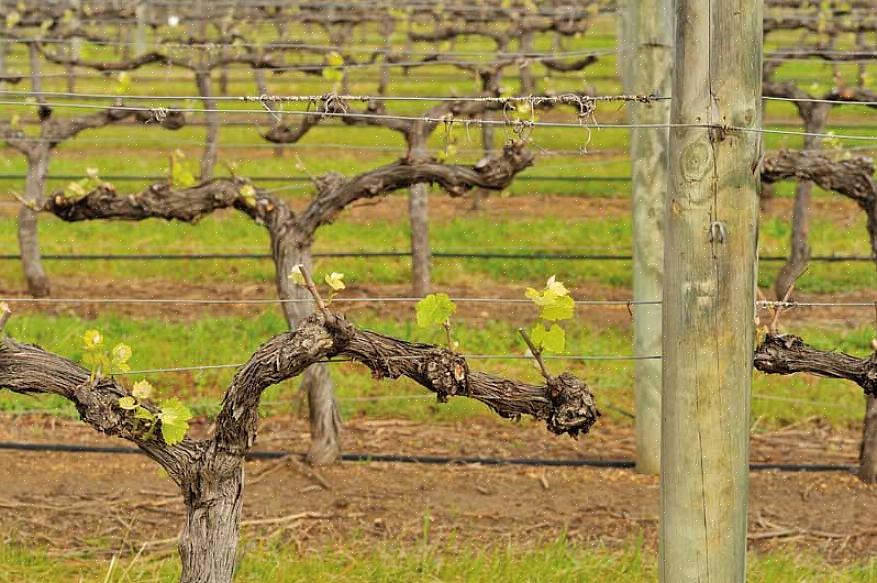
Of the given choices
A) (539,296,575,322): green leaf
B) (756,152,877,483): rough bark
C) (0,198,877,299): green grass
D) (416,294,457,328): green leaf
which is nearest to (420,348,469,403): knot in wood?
(416,294,457,328): green leaf

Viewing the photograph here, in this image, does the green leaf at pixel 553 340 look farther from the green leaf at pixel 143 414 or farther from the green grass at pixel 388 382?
the green grass at pixel 388 382

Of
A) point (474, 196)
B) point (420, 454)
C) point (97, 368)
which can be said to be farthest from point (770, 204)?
point (97, 368)

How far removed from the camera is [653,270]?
5.00 m

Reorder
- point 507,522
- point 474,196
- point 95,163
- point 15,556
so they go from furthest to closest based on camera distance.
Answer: point 95,163
point 474,196
point 507,522
point 15,556

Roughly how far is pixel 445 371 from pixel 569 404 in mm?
333

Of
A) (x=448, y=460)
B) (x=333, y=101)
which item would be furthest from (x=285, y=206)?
(x=333, y=101)

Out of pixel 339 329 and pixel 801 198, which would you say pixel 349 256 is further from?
pixel 339 329

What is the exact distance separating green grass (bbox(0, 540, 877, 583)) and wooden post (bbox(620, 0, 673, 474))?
769 millimetres

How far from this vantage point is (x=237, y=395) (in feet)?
10.5

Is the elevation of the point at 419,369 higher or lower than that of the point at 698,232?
lower

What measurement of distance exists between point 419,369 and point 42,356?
3.32 feet

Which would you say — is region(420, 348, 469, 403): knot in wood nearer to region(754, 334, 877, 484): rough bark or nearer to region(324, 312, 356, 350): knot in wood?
region(324, 312, 356, 350): knot in wood

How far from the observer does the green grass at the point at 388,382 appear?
6.16 m

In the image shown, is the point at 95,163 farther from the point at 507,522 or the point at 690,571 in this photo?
the point at 690,571
